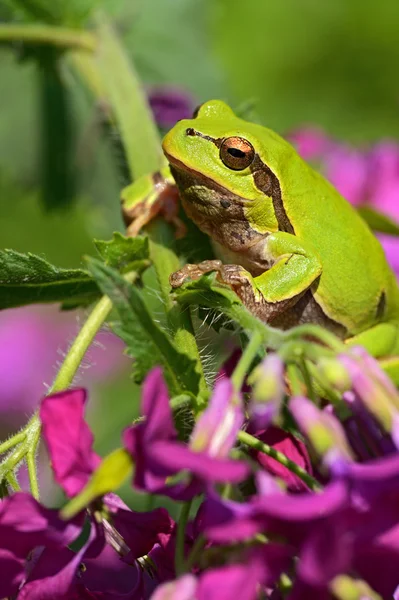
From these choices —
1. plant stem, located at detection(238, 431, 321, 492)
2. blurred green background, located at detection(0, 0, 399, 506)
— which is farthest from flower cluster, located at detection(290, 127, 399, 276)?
plant stem, located at detection(238, 431, 321, 492)

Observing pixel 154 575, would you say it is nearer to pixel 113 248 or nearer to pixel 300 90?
pixel 113 248

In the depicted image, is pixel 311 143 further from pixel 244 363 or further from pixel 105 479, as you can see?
pixel 105 479

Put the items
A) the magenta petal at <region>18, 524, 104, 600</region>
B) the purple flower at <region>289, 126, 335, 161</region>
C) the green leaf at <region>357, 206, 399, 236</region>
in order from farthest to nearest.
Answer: the purple flower at <region>289, 126, 335, 161</region> < the green leaf at <region>357, 206, 399, 236</region> < the magenta petal at <region>18, 524, 104, 600</region>

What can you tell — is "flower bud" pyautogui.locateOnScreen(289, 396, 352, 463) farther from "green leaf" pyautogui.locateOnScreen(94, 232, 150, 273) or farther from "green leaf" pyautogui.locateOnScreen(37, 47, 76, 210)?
"green leaf" pyautogui.locateOnScreen(37, 47, 76, 210)

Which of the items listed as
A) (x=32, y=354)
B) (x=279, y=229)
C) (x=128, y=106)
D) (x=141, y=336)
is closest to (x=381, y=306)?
(x=279, y=229)

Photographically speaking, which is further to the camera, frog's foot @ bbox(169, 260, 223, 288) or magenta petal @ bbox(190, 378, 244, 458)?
frog's foot @ bbox(169, 260, 223, 288)

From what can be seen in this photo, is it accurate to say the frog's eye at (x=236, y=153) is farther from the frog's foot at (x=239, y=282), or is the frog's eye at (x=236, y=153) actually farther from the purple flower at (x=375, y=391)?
the purple flower at (x=375, y=391)
